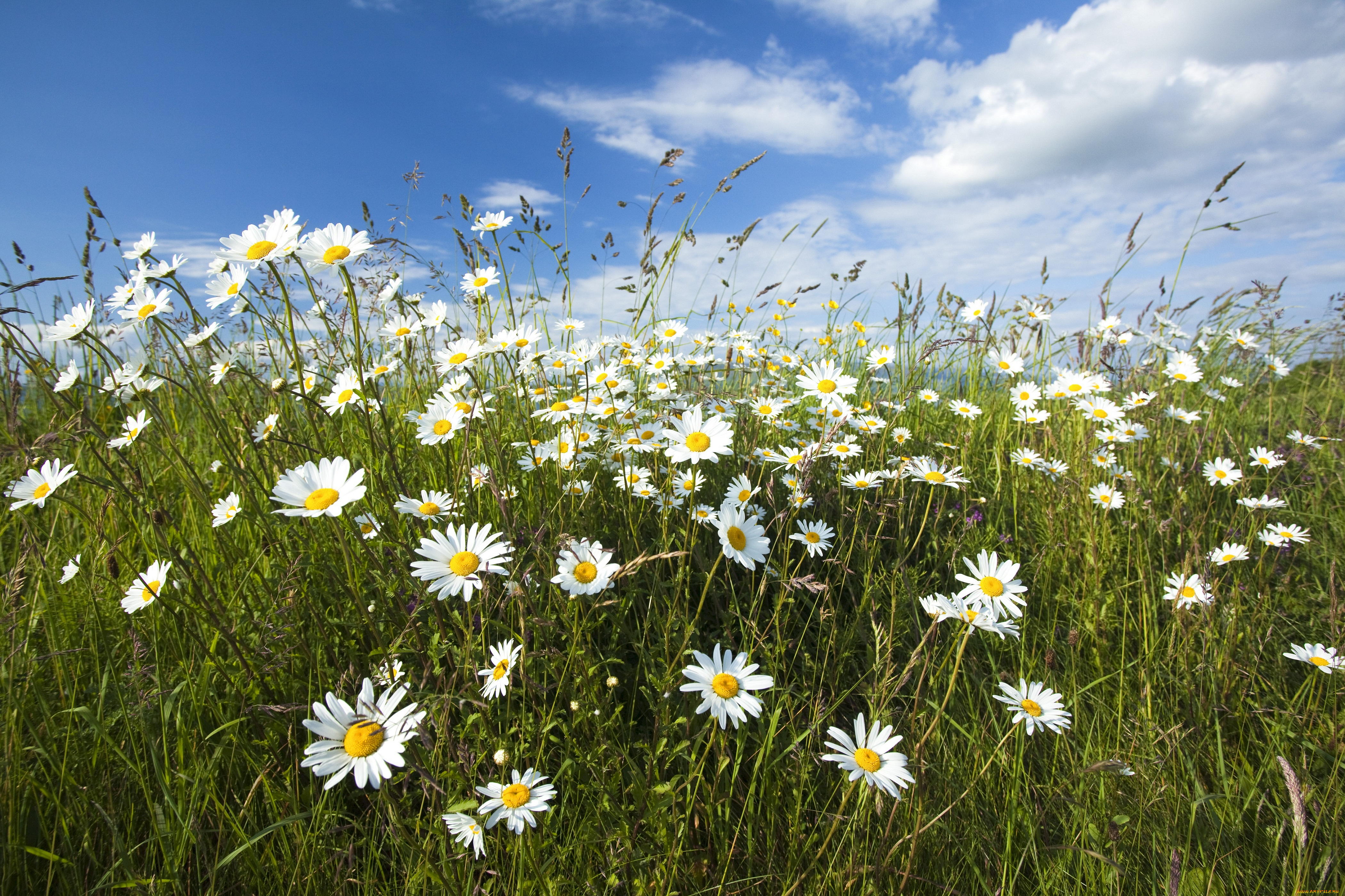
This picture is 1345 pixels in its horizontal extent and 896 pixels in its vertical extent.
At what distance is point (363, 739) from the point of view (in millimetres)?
1048

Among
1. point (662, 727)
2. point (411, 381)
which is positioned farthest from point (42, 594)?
point (662, 727)

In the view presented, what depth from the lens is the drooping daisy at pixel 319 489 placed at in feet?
3.81

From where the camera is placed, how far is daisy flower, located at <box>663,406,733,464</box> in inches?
67.0

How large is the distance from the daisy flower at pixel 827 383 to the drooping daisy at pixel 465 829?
1.69m

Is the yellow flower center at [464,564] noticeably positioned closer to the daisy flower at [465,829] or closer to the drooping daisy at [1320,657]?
the daisy flower at [465,829]

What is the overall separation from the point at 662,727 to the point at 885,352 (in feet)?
8.77

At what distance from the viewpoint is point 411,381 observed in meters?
2.93

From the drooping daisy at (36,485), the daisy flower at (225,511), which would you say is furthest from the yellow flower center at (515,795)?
the drooping daisy at (36,485)

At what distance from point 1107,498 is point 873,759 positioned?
2309mm

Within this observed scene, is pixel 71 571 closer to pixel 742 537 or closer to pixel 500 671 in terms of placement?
pixel 500 671

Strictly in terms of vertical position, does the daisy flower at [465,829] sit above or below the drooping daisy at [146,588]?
below

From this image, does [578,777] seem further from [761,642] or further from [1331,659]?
[1331,659]

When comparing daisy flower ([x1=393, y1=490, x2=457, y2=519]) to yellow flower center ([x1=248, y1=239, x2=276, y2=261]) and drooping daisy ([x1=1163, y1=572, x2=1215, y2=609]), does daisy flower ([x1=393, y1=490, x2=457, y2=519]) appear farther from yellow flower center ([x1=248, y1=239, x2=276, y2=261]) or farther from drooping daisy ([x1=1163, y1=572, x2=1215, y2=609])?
drooping daisy ([x1=1163, y1=572, x2=1215, y2=609])

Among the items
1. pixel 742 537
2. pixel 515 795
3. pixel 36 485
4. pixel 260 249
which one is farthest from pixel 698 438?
pixel 36 485
